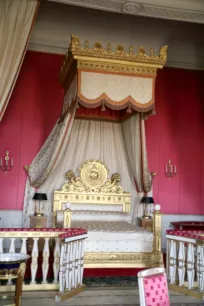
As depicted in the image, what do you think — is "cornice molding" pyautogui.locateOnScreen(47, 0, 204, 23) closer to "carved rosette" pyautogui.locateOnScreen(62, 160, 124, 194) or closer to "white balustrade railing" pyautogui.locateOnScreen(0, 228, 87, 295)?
"carved rosette" pyautogui.locateOnScreen(62, 160, 124, 194)

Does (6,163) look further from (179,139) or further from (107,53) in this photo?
(179,139)

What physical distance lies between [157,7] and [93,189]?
11.6 ft

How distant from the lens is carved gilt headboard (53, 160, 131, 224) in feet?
22.3

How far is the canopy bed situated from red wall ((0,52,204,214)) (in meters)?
0.38

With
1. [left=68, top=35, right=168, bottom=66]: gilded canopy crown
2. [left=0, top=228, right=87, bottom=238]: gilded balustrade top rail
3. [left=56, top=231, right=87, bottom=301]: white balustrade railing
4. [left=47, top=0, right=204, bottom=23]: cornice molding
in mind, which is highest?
[left=47, top=0, right=204, bottom=23]: cornice molding

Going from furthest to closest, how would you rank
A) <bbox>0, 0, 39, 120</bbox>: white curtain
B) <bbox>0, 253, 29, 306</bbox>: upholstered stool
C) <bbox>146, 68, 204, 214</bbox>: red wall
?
<bbox>146, 68, 204, 214</bbox>: red wall → <bbox>0, 0, 39, 120</bbox>: white curtain → <bbox>0, 253, 29, 306</bbox>: upholstered stool

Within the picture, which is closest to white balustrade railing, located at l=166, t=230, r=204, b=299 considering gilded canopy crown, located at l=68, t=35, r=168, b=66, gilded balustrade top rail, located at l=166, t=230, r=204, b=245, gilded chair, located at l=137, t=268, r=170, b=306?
gilded balustrade top rail, located at l=166, t=230, r=204, b=245

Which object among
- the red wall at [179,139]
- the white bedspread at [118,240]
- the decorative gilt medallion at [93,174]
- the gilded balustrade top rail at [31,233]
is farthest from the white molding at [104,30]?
the gilded balustrade top rail at [31,233]

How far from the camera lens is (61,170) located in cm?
685

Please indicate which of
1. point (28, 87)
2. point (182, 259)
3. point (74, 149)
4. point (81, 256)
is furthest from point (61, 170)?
point (182, 259)

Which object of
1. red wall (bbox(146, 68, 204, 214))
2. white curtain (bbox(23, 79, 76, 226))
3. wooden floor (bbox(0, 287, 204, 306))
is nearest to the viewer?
wooden floor (bbox(0, 287, 204, 306))

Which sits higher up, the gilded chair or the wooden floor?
the gilded chair

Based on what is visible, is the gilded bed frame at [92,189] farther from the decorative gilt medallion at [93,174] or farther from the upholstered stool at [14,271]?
the upholstered stool at [14,271]

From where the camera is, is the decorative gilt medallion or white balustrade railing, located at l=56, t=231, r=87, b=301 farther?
the decorative gilt medallion
